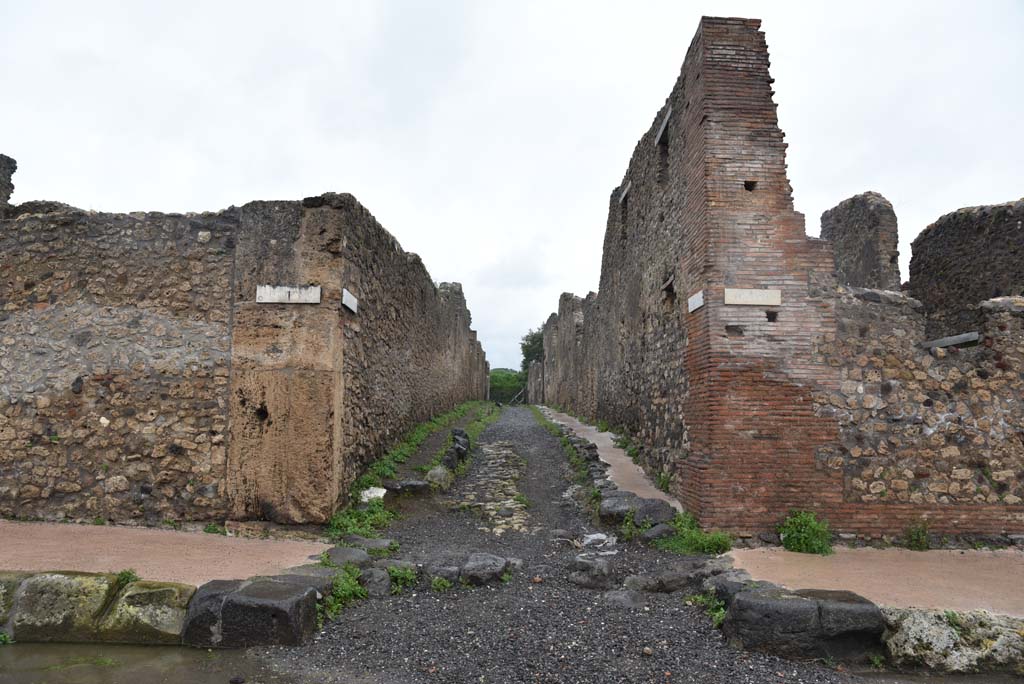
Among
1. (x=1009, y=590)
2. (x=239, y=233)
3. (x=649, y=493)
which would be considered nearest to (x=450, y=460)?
(x=649, y=493)

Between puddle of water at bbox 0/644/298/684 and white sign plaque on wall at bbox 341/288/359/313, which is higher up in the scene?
white sign plaque on wall at bbox 341/288/359/313

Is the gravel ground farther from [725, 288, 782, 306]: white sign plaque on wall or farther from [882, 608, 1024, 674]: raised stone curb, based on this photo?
[725, 288, 782, 306]: white sign plaque on wall

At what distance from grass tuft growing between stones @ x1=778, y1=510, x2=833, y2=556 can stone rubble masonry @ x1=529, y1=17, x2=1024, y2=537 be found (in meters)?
0.13

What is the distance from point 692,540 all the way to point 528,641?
2810 mm

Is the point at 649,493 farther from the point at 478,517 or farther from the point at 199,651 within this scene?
the point at 199,651

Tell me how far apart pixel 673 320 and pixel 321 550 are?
5.46m

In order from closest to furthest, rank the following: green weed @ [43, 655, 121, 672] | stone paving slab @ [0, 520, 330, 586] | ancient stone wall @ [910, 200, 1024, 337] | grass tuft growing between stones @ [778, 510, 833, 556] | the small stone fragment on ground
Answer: green weed @ [43, 655, 121, 672], stone paving slab @ [0, 520, 330, 586], the small stone fragment on ground, grass tuft growing between stones @ [778, 510, 833, 556], ancient stone wall @ [910, 200, 1024, 337]

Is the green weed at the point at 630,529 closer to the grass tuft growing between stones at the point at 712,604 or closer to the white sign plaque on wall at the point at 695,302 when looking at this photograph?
the grass tuft growing between stones at the point at 712,604

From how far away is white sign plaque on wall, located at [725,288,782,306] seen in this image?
7.05 metres

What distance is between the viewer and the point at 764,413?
690 centimetres

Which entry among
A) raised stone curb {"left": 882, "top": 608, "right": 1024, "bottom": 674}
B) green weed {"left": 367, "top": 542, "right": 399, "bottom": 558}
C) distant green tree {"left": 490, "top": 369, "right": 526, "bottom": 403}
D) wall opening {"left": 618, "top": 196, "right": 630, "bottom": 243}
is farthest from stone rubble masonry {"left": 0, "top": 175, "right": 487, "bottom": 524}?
distant green tree {"left": 490, "top": 369, "right": 526, "bottom": 403}

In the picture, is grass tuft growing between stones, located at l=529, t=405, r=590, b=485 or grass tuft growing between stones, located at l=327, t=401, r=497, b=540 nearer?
grass tuft growing between stones, located at l=327, t=401, r=497, b=540

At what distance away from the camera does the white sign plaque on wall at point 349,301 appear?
7164mm

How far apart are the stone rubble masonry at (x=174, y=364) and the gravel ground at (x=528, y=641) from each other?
197 centimetres
